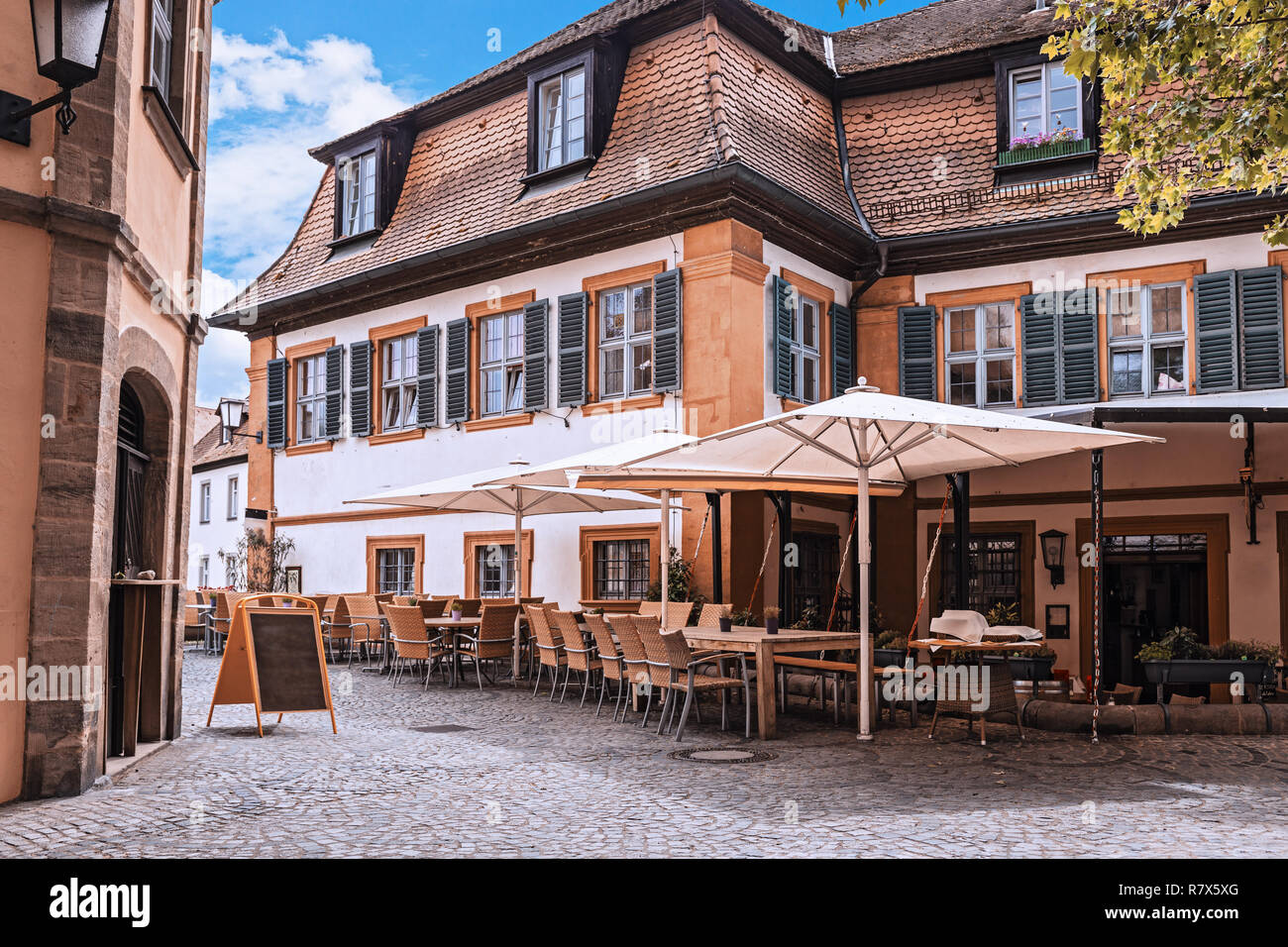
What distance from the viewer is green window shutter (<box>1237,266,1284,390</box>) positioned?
45.4 ft

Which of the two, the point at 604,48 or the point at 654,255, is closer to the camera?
the point at 654,255

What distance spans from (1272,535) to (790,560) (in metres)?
5.70

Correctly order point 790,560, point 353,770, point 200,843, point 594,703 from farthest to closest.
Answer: point 790,560 < point 594,703 < point 353,770 < point 200,843

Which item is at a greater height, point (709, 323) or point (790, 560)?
point (709, 323)

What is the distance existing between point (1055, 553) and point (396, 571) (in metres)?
9.66

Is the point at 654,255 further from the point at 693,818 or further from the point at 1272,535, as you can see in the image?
the point at 693,818

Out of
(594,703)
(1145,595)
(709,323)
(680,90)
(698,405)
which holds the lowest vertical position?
(594,703)

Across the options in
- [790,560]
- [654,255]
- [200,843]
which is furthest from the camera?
[654,255]

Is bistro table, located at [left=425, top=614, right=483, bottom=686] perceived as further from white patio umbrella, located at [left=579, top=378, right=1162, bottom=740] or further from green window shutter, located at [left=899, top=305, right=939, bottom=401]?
green window shutter, located at [left=899, top=305, right=939, bottom=401]

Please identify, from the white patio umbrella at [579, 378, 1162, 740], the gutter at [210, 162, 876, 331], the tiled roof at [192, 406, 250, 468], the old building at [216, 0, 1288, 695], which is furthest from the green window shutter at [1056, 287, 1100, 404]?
the tiled roof at [192, 406, 250, 468]

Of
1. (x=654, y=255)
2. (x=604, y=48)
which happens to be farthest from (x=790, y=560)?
(x=604, y=48)

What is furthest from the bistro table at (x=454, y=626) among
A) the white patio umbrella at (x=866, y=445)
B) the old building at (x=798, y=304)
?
the white patio umbrella at (x=866, y=445)

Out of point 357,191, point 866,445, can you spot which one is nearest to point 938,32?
point 357,191
